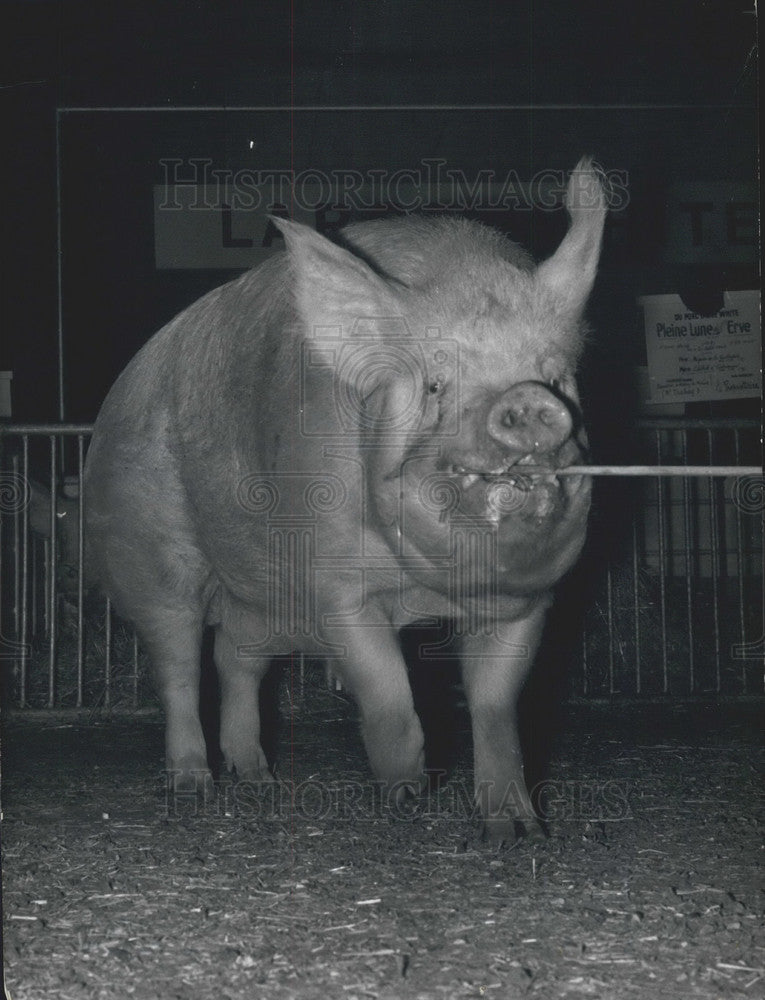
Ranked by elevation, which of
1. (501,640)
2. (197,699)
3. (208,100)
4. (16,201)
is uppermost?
(208,100)

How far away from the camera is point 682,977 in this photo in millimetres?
2674

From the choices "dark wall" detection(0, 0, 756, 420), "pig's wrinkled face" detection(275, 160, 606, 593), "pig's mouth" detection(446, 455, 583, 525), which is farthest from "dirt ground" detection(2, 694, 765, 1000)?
"dark wall" detection(0, 0, 756, 420)

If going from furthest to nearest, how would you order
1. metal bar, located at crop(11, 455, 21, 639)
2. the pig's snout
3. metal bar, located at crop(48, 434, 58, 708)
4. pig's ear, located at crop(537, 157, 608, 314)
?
metal bar, located at crop(11, 455, 21, 639)
metal bar, located at crop(48, 434, 58, 708)
pig's ear, located at crop(537, 157, 608, 314)
the pig's snout

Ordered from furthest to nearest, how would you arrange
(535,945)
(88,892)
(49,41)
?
(49,41), (88,892), (535,945)

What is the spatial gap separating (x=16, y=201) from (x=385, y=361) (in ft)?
23.0

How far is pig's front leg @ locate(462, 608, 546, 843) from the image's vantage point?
3.77 meters

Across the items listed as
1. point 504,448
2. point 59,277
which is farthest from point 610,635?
point 59,277

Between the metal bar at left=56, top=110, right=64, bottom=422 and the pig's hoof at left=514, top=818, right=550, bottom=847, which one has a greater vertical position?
the metal bar at left=56, top=110, right=64, bottom=422

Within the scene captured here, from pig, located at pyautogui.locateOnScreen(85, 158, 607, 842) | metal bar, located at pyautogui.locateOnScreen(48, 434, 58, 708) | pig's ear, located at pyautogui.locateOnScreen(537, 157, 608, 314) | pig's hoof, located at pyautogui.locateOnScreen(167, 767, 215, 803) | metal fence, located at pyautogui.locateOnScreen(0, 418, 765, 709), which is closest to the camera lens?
pig, located at pyautogui.locateOnScreen(85, 158, 607, 842)

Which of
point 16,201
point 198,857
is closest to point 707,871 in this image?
point 198,857

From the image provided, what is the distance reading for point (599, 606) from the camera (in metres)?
7.08

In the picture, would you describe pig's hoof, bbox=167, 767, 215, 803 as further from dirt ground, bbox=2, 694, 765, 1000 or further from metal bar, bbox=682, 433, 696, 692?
metal bar, bbox=682, 433, 696, 692

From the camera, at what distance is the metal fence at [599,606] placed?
6.52m

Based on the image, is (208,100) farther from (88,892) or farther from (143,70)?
(88,892)
